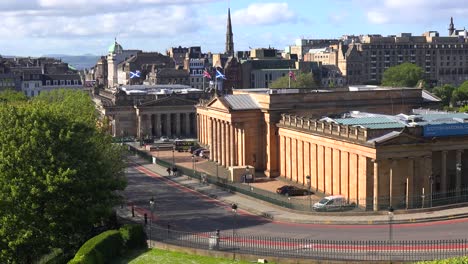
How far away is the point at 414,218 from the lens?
6694 cm

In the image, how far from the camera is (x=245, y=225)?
69000mm

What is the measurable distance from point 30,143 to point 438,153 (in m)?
47.1

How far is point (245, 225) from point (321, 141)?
70.9ft

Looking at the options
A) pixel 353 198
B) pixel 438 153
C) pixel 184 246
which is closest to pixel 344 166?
pixel 353 198

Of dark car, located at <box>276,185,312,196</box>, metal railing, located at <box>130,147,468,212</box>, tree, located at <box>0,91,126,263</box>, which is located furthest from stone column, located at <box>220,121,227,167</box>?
tree, located at <box>0,91,126,263</box>

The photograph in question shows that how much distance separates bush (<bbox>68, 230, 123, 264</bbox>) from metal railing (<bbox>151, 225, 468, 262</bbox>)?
5053mm

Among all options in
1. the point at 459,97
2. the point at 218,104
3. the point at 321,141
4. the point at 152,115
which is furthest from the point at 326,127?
the point at 459,97

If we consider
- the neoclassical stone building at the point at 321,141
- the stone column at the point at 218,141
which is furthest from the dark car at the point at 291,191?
the stone column at the point at 218,141

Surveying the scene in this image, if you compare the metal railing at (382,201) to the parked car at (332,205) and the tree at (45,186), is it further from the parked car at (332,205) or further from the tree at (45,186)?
the tree at (45,186)

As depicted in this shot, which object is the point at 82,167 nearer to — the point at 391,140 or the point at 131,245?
the point at 131,245

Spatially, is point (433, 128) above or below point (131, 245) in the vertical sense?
above

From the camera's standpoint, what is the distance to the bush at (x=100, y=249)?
171ft

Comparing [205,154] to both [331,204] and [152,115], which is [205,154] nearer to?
[152,115]

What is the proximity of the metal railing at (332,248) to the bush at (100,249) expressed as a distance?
16.6ft
